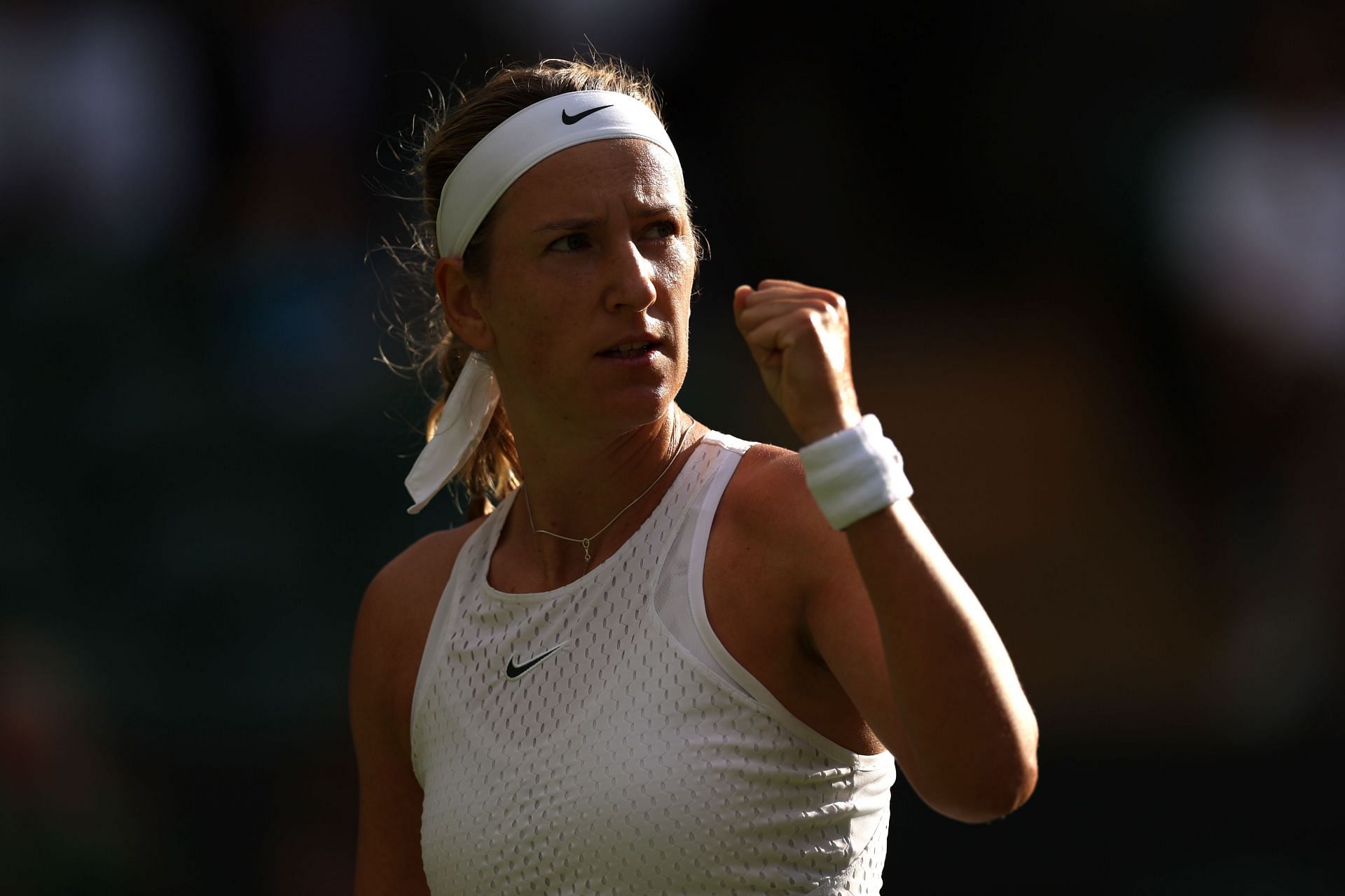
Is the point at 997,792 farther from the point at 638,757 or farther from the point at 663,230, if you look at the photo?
the point at 663,230

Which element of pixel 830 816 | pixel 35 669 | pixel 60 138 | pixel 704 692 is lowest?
pixel 35 669

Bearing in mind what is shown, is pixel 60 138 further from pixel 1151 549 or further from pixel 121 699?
pixel 1151 549

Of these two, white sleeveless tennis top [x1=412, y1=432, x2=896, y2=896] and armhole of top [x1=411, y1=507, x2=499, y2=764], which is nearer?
white sleeveless tennis top [x1=412, y1=432, x2=896, y2=896]

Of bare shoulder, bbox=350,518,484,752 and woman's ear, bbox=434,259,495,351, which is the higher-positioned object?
woman's ear, bbox=434,259,495,351

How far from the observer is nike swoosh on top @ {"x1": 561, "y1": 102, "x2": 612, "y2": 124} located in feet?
7.12

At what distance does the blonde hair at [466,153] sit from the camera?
2277 mm

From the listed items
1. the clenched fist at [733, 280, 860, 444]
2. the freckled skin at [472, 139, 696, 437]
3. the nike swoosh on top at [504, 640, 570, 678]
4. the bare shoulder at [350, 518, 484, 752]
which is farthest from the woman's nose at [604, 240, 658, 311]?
the bare shoulder at [350, 518, 484, 752]

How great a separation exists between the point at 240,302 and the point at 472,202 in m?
2.94

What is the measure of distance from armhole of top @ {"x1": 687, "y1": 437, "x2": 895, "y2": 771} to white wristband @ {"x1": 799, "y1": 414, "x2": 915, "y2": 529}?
0.36 metres

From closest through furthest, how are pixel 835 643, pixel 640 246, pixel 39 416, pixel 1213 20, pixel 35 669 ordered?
pixel 835 643, pixel 640 246, pixel 35 669, pixel 39 416, pixel 1213 20

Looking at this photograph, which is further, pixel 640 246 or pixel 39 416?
pixel 39 416

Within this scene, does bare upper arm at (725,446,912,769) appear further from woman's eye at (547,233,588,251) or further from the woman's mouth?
woman's eye at (547,233,588,251)

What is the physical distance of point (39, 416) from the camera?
4.85 m

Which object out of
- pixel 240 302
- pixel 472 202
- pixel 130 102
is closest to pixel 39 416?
pixel 240 302
